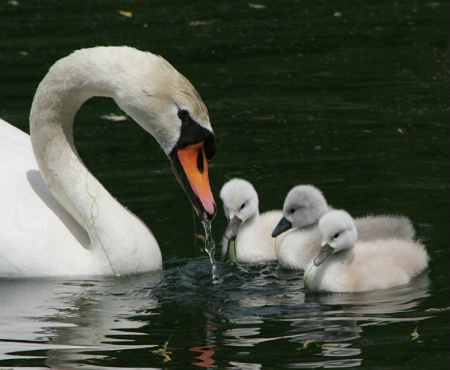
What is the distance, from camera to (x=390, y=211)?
9.87m

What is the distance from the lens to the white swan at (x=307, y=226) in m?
9.09

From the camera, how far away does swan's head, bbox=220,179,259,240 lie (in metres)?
9.34

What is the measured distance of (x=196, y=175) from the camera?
849 centimetres

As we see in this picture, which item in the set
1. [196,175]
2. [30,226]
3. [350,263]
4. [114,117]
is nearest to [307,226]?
[350,263]

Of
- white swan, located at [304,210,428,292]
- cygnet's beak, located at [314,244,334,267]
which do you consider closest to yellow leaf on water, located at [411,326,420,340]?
white swan, located at [304,210,428,292]

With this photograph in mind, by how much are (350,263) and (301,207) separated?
73 centimetres

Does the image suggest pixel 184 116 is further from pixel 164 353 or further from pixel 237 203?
pixel 164 353

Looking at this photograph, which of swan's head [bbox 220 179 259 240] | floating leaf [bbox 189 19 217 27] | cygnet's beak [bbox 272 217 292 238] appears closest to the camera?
cygnet's beak [bbox 272 217 292 238]

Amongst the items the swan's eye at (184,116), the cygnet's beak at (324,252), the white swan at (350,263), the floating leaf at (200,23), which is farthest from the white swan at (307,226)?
the floating leaf at (200,23)

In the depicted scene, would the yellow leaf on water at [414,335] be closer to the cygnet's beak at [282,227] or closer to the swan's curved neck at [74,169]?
the cygnet's beak at [282,227]

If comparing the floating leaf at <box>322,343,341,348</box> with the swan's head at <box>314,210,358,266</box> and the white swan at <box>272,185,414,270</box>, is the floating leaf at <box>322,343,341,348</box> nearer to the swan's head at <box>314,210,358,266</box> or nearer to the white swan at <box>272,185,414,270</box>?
the swan's head at <box>314,210,358,266</box>

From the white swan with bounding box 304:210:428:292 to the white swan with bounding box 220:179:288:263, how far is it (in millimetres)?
878

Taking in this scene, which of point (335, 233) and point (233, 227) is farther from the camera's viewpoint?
point (233, 227)

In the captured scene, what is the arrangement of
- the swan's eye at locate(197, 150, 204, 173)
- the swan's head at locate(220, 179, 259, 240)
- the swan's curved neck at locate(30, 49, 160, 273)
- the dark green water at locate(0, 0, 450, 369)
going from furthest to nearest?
the swan's head at locate(220, 179, 259, 240)
the swan's curved neck at locate(30, 49, 160, 273)
the swan's eye at locate(197, 150, 204, 173)
the dark green water at locate(0, 0, 450, 369)
